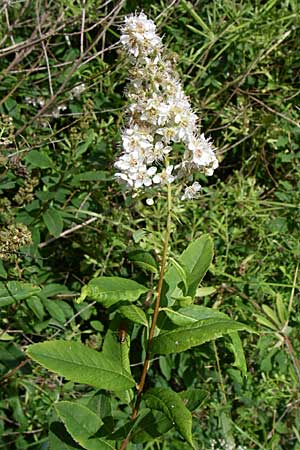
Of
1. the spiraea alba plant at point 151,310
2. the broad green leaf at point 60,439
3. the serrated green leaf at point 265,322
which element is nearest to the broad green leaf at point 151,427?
the spiraea alba plant at point 151,310

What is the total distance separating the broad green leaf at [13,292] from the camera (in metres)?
1.45

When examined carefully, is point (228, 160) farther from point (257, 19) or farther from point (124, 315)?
point (124, 315)

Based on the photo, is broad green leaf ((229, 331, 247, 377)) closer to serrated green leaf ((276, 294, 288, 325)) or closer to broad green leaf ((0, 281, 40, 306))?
broad green leaf ((0, 281, 40, 306))

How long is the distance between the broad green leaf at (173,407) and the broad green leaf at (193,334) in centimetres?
7

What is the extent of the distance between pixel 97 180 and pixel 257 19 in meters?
0.73

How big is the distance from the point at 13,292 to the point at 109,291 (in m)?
0.33

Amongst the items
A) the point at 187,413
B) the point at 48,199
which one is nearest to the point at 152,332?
the point at 187,413

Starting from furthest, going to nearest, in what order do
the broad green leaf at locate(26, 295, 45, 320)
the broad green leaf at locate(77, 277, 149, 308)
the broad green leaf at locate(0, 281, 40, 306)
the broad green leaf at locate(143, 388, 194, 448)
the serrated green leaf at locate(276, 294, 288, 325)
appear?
the serrated green leaf at locate(276, 294, 288, 325) < the broad green leaf at locate(26, 295, 45, 320) < the broad green leaf at locate(0, 281, 40, 306) < the broad green leaf at locate(77, 277, 149, 308) < the broad green leaf at locate(143, 388, 194, 448)

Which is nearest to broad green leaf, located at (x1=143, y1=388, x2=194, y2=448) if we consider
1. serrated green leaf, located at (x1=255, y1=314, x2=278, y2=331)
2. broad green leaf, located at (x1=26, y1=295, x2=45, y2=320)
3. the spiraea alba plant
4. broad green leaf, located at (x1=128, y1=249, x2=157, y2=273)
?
the spiraea alba plant

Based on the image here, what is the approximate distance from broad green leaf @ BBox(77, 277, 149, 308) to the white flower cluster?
172 millimetres

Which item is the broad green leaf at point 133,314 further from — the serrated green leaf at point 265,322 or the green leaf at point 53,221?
the serrated green leaf at point 265,322

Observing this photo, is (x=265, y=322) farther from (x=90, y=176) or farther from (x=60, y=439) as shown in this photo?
(x=60, y=439)

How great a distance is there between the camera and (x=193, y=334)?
115cm

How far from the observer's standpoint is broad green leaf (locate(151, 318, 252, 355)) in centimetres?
112
